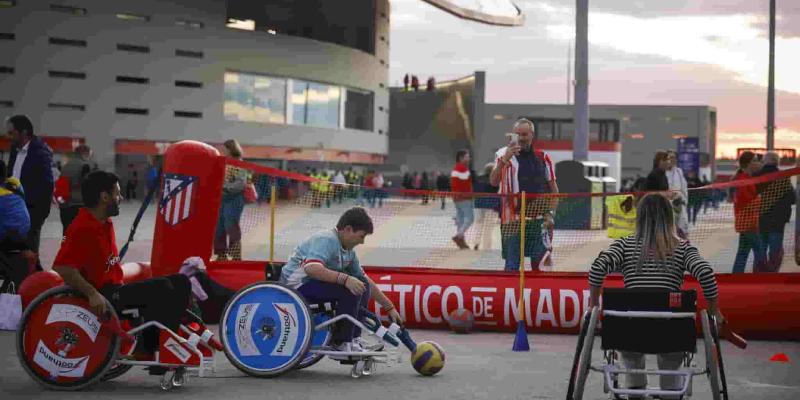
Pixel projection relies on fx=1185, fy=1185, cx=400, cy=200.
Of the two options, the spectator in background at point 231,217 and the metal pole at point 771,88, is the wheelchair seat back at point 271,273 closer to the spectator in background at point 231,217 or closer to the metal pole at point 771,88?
the spectator in background at point 231,217

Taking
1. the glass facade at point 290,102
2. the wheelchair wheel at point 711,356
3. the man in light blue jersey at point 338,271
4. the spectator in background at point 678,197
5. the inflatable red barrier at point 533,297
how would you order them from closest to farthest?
1. the wheelchair wheel at point 711,356
2. the man in light blue jersey at point 338,271
3. the inflatable red barrier at point 533,297
4. the spectator in background at point 678,197
5. the glass facade at point 290,102

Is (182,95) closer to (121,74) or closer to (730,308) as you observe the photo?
(121,74)

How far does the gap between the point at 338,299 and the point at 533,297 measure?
305cm

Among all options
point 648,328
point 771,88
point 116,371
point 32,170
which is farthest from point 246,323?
point 771,88

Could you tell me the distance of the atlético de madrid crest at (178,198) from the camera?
10.9 m

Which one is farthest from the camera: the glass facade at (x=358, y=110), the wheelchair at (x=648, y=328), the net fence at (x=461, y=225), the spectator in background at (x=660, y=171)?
the glass facade at (x=358, y=110)

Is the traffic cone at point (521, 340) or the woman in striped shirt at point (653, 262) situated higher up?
the woman in striped shirt at point (653, 262)

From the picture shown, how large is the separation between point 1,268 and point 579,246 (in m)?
5.58

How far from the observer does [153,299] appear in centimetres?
756

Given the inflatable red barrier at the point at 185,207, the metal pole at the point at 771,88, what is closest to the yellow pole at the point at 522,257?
the inflatable red barrier at the point at 185,207

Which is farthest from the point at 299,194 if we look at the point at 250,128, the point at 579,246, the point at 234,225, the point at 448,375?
the point at 250,128

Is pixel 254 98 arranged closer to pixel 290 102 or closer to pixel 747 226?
pixel 290 102

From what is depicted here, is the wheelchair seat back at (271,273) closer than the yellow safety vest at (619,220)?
Yes

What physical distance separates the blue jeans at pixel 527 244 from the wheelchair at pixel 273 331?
314 cm
